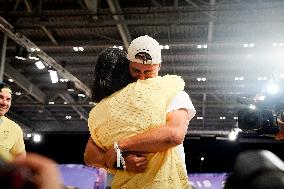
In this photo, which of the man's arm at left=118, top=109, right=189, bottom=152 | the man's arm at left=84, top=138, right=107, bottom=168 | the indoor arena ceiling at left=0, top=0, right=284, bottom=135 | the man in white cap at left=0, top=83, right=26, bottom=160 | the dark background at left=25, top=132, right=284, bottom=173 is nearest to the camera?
the man's arm at left=118, top=109, right=189, bottom=152

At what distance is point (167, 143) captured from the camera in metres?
1.49

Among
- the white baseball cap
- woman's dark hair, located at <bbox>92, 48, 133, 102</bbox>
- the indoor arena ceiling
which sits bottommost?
woman's dark hair, located at <bbox>92, 48, 133, 102</bbox>

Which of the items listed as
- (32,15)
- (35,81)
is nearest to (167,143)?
(32,15)

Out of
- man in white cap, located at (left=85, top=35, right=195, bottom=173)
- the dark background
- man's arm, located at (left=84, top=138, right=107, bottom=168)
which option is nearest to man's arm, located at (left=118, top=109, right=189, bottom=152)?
man in white cap, located at (left=85, top=35, right=195, bottom=173)

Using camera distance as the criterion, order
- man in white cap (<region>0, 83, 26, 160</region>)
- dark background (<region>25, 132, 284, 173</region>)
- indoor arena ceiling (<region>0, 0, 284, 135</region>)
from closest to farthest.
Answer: man in white cap (<region>0, 83, 26, 160</region>), indoor arena ceiling (<region>0, 0, 284, 135</region>), dark background (<region>25, 132, 284, 173</region>)

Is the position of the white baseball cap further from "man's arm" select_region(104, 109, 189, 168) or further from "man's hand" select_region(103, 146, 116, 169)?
"man's hand" select_region(103, 146, 116, 169)

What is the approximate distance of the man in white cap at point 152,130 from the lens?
1.50 meters

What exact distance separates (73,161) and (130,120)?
703 inches

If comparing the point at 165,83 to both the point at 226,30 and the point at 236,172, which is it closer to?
the point at 236,172

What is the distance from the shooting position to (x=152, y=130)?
1.51 meters

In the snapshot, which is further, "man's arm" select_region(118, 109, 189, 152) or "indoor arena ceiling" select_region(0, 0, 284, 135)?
"indoor arena ceiling" select_region(0, 0, 284, 135)

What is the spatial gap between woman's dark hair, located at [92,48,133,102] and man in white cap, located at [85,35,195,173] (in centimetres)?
4

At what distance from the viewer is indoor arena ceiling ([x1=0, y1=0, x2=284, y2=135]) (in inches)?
365

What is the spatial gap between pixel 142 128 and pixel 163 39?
948 centimetres
